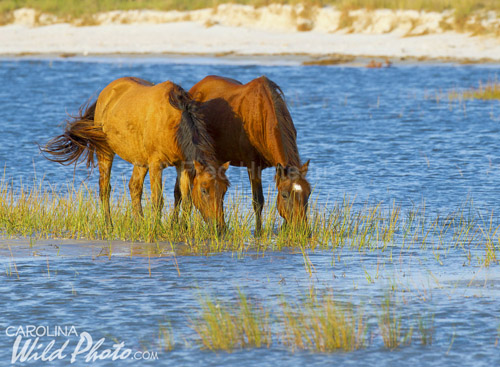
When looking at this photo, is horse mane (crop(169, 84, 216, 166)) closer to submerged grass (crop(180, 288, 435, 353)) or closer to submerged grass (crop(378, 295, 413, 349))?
submerged grass (crop(180, 288, 435, 353))

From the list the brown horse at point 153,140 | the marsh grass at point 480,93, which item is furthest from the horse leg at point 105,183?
the marsh grass at point 480,93

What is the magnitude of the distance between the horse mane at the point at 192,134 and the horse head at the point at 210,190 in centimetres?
11

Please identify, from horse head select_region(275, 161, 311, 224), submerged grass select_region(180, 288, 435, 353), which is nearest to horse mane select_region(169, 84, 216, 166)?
horse head select_region(275, 161, 311, 224)

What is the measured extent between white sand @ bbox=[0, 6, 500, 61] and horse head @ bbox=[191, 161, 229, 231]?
80.6ft

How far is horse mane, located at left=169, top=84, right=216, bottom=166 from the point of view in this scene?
882 cm

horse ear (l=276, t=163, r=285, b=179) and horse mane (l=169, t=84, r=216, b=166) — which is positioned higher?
horse mane (l=169, t=84, r=216, b=166)

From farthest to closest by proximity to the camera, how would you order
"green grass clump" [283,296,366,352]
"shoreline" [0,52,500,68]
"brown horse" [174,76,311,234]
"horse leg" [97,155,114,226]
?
"shoreline" [0,52,500,68]
"horse leg" [97,155,114,226]
"brown horse" [174,76,311,234]
"green grass clump" [283,296,366,352]

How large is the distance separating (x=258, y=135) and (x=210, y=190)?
103 cm

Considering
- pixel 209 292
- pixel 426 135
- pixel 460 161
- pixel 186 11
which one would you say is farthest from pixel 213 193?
pixel 186 11

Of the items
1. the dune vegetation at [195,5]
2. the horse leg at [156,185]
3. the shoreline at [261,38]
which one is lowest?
the shoreline at [261,38]

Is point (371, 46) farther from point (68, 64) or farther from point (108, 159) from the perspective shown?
point (108, 159)

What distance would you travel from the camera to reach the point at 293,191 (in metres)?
8.60

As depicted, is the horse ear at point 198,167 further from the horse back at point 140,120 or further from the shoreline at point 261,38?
the shoreline at point 261,38

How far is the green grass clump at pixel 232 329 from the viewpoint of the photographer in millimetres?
6078
